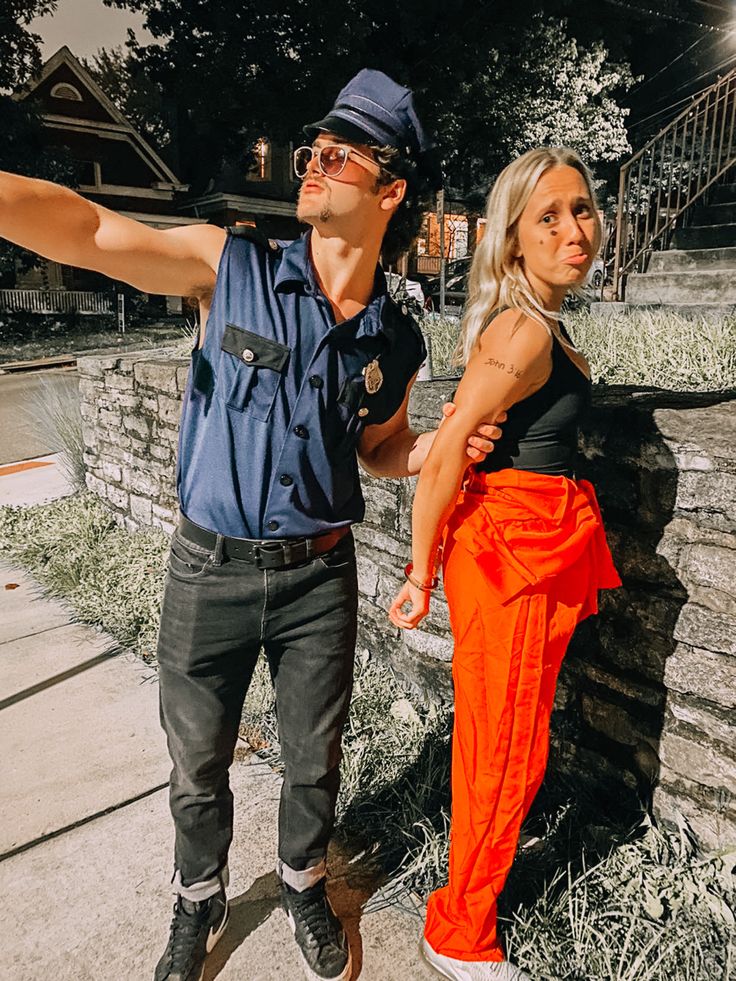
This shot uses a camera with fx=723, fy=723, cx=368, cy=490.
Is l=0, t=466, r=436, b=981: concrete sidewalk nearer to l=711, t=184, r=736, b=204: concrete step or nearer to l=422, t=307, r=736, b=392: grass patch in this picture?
l=422, t=307, r=736, b=392: grass patch

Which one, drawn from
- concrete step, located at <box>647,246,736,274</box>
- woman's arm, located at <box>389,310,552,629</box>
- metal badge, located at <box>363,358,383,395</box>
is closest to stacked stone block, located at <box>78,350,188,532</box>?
metal badge, located at <box>363,358,383,395</box>

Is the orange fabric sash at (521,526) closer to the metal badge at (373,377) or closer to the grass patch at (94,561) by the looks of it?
the metal badge at (373,377)

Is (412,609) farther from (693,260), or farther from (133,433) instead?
(693,260)

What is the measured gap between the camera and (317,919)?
2.06m

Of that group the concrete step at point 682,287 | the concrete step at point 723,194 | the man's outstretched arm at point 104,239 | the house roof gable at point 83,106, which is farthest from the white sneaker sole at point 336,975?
the house roof gable at point 83,106

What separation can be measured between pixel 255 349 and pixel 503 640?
935 millimetres

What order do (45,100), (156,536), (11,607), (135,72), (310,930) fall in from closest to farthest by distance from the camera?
(310,930), (11,607), (156,536), (135,72), (45,100)

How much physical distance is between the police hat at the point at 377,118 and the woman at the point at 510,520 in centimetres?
25

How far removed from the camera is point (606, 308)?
7.30 metres

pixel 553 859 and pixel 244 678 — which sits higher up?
pixel 244 678

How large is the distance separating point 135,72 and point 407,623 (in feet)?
80.1

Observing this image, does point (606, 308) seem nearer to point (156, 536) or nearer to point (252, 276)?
point (156, 536)

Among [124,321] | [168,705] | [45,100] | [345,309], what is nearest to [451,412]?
[345,309]

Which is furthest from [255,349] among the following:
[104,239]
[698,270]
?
[698,270]
